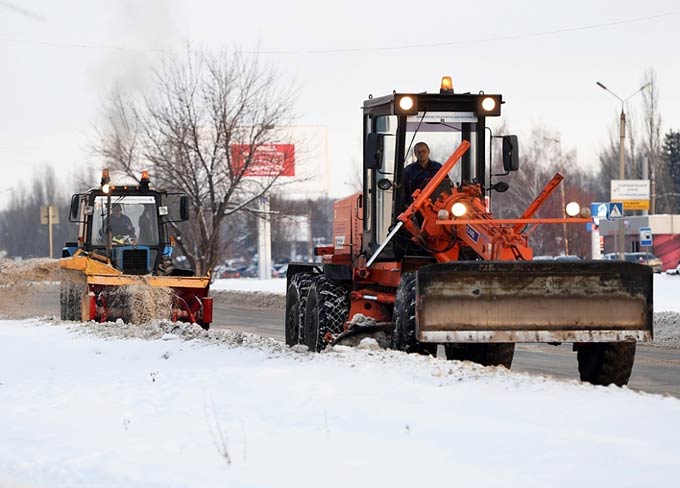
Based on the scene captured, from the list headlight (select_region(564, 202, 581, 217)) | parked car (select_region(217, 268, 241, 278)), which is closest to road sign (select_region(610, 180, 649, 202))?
headlight (select_region(564, 202, 581, 217))

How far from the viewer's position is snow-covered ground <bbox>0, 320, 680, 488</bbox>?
269 inches

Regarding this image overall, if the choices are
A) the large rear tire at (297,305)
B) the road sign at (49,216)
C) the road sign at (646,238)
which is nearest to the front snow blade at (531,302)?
the large rear tire at (297,305)

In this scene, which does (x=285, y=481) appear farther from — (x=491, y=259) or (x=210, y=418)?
(x=491, y=259)

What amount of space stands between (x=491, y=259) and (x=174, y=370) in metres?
3.24

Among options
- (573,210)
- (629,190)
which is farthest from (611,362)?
(629,190)

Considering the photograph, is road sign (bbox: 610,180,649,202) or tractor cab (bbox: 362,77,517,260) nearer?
tractor cab (bbox: 362,77,517,260)

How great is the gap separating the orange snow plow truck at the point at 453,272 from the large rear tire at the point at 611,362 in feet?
0.04

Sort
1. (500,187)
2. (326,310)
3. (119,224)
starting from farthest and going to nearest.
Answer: (119,224)
(326,310)
(500,187)

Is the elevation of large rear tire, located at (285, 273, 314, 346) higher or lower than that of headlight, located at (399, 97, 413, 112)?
lower

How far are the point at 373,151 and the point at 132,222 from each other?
10.9 meters

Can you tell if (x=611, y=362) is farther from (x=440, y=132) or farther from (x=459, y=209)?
(x=440, y=132)

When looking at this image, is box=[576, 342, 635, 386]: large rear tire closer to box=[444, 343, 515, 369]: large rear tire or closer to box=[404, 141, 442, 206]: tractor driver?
box=[444, 343, 515, 369]: large rear tire

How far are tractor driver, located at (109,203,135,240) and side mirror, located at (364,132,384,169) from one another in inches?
419

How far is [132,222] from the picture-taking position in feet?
74.2
